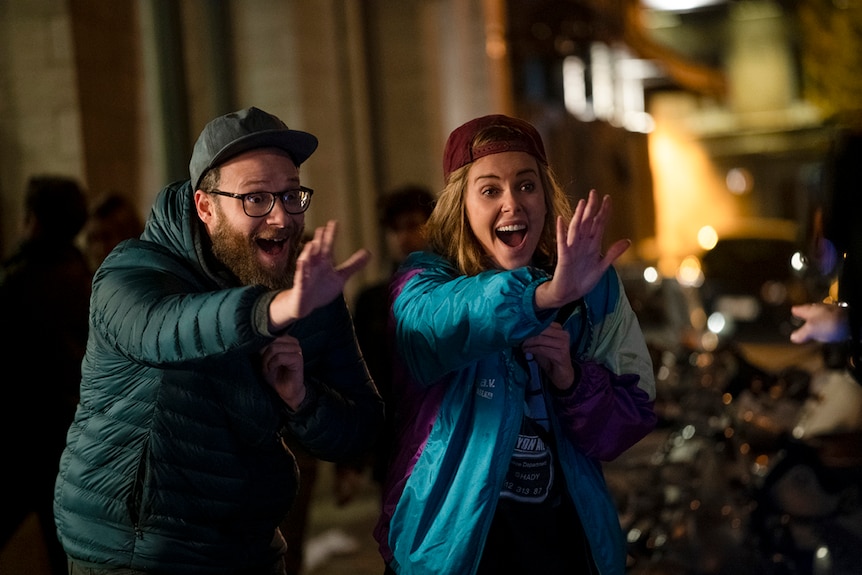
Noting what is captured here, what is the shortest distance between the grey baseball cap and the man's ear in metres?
0.03

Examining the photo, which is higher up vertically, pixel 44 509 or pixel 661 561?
pixel 44 509

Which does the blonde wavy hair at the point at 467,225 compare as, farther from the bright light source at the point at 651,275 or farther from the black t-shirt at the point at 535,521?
the bright light source at the point at 651,275

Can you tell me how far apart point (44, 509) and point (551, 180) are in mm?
2488

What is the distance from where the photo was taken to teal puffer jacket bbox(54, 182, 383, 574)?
2.52 meters

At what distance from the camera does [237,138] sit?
2621 millimetres

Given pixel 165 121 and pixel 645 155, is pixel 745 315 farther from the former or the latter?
pixel 645 155

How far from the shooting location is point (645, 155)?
31.7 m

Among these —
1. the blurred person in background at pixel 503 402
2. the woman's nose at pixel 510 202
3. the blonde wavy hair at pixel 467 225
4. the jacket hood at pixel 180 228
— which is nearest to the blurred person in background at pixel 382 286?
the blonde wavy hair at pixel 467 225

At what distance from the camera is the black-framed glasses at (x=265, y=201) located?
2615 mm

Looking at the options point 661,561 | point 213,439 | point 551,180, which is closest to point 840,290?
point 551,180

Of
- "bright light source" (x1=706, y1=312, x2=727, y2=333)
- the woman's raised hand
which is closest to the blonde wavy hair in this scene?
the woman's raised hand

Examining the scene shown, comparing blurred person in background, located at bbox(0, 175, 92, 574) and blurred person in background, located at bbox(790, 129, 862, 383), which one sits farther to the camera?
blurred person in background, located at bbox(0, 175, 92, 574)

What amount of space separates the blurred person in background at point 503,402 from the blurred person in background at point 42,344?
184cm

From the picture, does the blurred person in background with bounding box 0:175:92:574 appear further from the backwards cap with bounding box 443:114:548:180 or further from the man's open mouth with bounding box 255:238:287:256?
the backwards cap with bounding box 443:114:548:180
